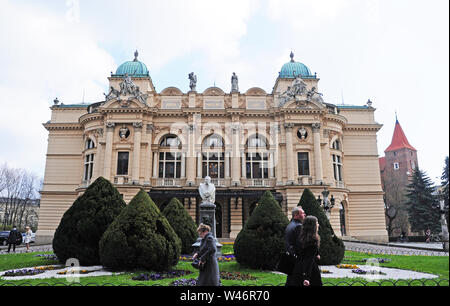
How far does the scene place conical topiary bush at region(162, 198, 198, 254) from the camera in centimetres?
1720

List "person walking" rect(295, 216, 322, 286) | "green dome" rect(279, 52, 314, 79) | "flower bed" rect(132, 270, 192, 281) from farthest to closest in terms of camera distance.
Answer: "green dome" rect(279, 52, 314, 79), "flower bed" rect(132, 270, 192, 281), "person walking" rect(295, 216, 322, 286)

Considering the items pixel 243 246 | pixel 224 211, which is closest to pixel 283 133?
pixel 224 211

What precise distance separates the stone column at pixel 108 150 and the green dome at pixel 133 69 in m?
8.06

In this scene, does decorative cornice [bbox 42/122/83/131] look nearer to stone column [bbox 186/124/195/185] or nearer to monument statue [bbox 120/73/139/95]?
monument statue [bbox 120/73/139/95]

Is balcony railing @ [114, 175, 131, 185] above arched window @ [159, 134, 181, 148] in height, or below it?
below

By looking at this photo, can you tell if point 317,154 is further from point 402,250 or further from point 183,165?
point 183,165

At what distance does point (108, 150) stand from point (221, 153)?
11870 millimetres

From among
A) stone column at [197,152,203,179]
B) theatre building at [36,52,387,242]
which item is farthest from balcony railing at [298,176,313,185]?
stone column at [197,152,203,179]

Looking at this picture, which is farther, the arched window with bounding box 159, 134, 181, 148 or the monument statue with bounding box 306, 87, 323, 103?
the arched window with bounding box 159, 134, 181, 148

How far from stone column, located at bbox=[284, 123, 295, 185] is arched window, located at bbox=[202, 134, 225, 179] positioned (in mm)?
6928

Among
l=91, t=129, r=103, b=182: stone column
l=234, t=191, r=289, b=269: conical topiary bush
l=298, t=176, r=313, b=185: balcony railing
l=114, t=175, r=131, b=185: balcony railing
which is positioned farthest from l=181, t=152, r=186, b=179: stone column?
l=234, t=191, r=289, b=269: conical topiary bush

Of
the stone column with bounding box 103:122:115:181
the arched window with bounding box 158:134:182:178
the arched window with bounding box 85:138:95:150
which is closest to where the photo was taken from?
the stone column with bounding box 103:122:115:181

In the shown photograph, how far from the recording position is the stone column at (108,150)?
31.5 meters

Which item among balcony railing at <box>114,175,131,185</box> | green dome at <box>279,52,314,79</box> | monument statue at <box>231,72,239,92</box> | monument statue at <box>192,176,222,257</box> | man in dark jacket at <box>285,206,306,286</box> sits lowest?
man in dark jacket at <box>285,206,306,286</box>
